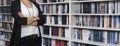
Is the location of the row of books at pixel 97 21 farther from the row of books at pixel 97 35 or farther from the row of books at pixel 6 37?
the row of books at pixel 6 37

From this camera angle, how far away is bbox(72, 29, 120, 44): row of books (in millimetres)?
2367

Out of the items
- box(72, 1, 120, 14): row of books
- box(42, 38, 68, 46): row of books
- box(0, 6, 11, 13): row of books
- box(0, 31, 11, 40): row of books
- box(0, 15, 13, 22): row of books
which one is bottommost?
box(42, 38, 68, 46): row of books

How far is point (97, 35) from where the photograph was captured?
252cm

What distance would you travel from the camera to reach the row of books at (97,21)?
7.73ft

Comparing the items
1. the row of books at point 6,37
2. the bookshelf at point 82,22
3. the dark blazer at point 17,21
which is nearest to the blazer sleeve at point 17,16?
the dark blazer at point 17,21

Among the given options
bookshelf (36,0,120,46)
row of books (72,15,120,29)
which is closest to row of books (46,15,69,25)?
bookshelf (36,0,120,46)

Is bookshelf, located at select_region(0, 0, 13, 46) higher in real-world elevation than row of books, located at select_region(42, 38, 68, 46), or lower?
higher

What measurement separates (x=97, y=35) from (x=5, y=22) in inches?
82.2

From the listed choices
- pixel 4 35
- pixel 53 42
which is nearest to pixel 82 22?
pixel 53 42

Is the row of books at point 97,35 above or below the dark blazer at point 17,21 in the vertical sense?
below

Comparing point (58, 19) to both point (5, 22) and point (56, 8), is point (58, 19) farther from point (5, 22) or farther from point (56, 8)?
point (5, 22)

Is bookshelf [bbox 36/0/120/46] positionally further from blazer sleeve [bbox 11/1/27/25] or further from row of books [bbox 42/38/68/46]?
blazer sleeve [bbox 11/1/27/25]

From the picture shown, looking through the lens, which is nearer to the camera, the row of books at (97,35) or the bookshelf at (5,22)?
the row of books at (97,35)

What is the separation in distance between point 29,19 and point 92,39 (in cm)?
86
